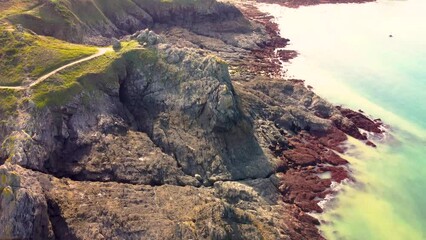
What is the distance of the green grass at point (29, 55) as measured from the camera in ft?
167

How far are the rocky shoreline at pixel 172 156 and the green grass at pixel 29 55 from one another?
5765 millimetres

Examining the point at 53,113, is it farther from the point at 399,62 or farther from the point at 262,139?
the point at 399,62

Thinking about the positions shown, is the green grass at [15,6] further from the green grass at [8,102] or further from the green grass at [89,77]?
the green grass at [8,102]

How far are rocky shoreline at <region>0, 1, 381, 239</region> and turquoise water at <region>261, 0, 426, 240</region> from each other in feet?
11.1

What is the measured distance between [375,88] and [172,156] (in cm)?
4857

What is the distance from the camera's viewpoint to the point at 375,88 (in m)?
79.5

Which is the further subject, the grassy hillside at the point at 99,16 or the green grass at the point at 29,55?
the grassy hillside at the point at 99,16

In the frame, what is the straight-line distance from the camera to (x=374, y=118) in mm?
69938

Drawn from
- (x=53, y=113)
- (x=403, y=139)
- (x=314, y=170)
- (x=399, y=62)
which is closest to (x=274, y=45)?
(x=399, y=62)

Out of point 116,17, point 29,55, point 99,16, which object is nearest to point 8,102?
point 29,55

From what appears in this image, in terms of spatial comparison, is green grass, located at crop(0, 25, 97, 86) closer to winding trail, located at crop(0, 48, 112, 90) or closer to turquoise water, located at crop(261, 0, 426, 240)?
winding trail, located at crop(0, 48, 112, 90)

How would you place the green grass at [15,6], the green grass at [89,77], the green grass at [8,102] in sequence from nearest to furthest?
the green grass at [8,102]
the green grass at [89,77]
the green grass at [15,6]

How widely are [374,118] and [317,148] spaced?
16030 millimetres

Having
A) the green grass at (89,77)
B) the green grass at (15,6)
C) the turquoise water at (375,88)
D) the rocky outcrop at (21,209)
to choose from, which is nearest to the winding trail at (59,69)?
the green grass at (89,77)
